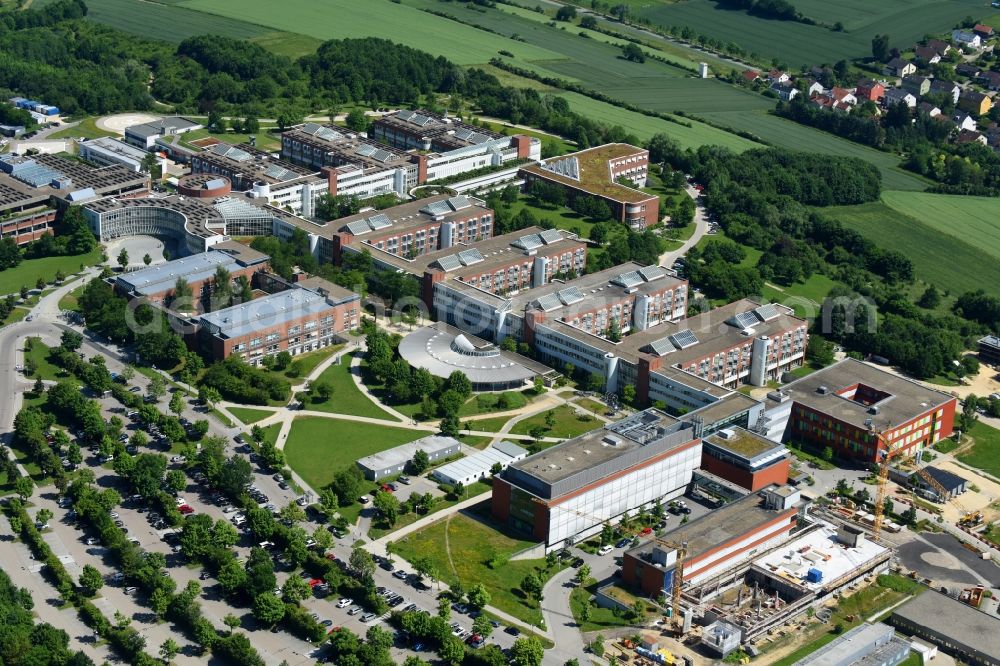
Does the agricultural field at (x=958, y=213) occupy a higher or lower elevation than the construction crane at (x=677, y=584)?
higher

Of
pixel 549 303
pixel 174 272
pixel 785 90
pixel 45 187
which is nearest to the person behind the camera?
pixel 549 303

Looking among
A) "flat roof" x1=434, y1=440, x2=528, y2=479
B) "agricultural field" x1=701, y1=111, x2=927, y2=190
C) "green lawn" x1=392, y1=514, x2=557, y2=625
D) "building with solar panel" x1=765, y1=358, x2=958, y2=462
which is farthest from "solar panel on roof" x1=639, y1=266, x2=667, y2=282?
"agricultural field" x1=701, y1=111, x2=927, y2=190

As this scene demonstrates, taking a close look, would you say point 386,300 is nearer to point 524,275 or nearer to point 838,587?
point 524,275

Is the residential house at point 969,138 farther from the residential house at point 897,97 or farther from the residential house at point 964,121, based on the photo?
the residential house at point 897,97

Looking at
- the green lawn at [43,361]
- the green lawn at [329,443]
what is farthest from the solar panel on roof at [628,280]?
the green lawn at [43,361]

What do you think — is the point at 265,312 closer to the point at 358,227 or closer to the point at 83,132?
the point at 358,227

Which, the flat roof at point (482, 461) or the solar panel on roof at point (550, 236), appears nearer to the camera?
the flat roof at point (482, 461)

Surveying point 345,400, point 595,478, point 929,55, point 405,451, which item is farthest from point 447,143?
point 929,55
